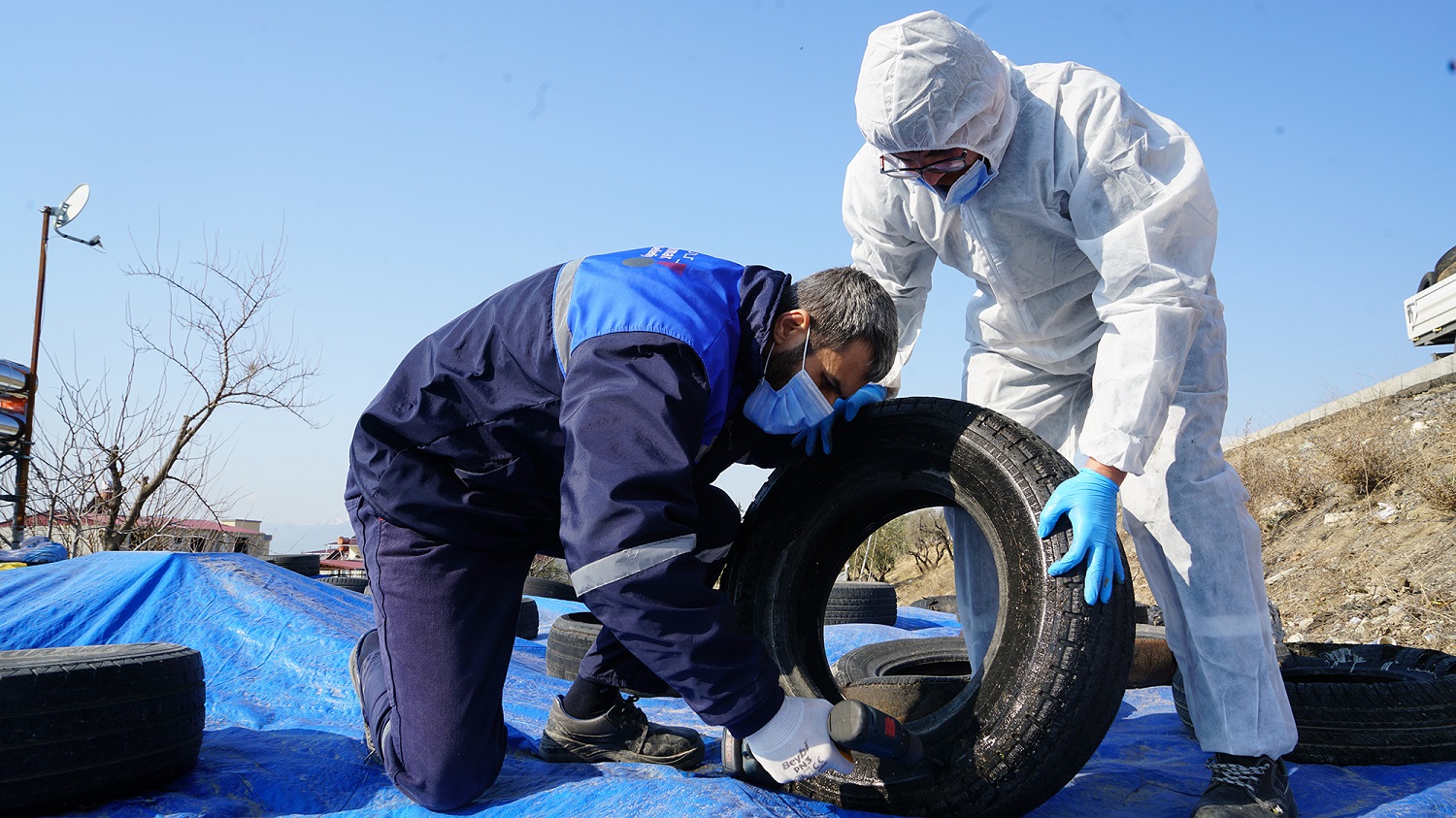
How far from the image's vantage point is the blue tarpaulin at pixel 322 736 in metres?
1.94

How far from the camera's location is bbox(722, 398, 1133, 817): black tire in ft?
5.93

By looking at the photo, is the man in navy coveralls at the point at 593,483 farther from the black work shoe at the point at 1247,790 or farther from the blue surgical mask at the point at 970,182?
the black work shoe at the point at 1247,790

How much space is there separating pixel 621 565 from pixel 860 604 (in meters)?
4.42

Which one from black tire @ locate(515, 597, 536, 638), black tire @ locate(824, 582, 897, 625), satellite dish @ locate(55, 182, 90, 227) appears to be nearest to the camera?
black tire @ locate(515, 597, 536, 638)

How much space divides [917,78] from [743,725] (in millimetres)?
1496

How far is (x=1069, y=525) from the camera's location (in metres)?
1.92

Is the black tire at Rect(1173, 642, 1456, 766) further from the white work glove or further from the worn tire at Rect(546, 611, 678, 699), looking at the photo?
the worn tire at Rect(546, 611, 678, 699)

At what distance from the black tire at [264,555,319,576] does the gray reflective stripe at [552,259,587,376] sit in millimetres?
5909

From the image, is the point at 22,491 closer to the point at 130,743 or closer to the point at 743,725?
the point at 130,743

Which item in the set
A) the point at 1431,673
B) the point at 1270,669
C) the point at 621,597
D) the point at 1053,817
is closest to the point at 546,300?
the point at 621,597

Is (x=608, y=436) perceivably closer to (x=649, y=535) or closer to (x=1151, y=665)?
(x=649, y=535)

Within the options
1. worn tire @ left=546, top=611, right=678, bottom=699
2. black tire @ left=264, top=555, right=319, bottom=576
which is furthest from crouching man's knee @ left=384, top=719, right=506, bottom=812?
black tire @ left=264, top=555, right=319, bottom=576

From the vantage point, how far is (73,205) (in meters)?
10.5

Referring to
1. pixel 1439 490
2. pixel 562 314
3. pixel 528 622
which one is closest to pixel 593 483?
pixel 562 314
